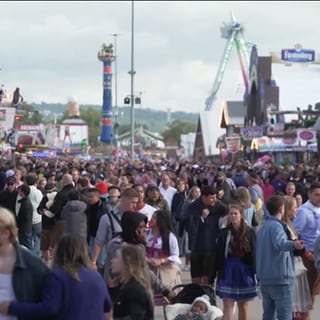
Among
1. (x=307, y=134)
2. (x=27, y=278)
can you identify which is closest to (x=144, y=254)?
(x=27, y=278)

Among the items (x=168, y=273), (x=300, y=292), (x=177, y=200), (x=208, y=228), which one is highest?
(x=208, y=228)

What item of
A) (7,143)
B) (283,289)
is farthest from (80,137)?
(283,289)

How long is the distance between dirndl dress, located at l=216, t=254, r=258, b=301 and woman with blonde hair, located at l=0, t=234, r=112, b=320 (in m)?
4.10

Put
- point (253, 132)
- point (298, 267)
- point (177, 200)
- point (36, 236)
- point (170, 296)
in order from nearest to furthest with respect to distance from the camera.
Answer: point (170, 296), point (298, 267), point (36, 236), point (177, 200), point (253, 132)

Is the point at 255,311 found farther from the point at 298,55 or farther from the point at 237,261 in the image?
the point at 298,55

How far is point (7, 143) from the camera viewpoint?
6425cm

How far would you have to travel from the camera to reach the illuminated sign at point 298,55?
64938 mm

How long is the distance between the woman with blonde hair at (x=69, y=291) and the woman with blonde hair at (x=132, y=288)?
1.02 ft

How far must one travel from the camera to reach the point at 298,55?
65.1 m

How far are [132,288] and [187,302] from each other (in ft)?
7.88

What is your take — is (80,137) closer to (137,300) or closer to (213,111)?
(213,111)

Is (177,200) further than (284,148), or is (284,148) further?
(284,148)

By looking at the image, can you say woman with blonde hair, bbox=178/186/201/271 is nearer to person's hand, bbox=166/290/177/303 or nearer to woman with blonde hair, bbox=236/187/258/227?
woman with blonde hair, bbox=236/187/258/227

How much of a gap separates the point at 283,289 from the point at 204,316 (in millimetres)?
1477
